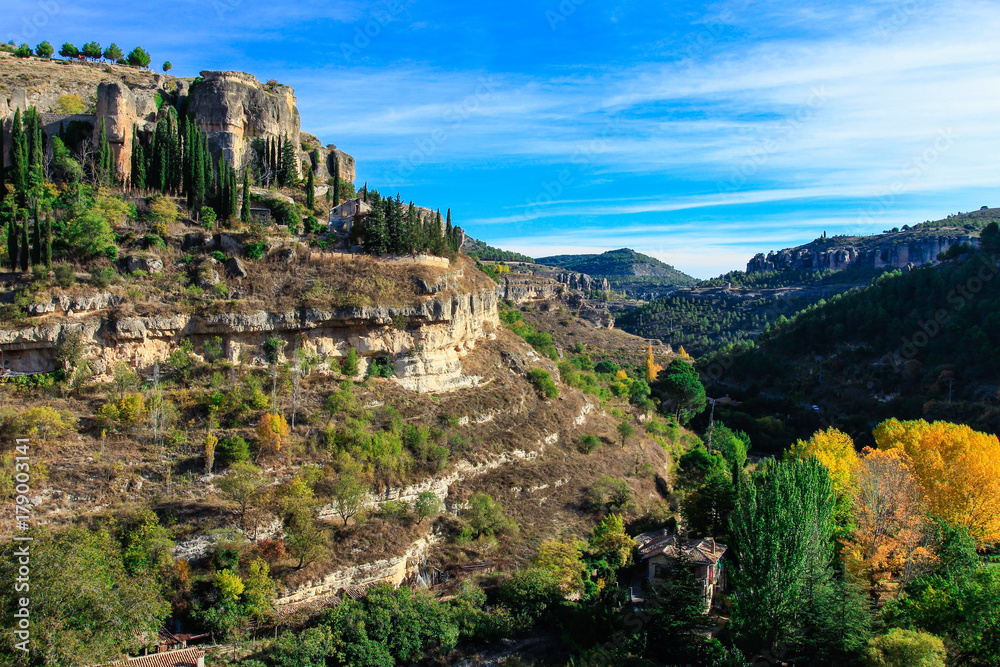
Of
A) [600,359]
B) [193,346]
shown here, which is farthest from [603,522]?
[600,359]

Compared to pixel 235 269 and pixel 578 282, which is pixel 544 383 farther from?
pixel 578 282

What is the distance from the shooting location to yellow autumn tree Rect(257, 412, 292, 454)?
27.3 m

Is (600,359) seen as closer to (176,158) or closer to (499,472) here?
(499,472)

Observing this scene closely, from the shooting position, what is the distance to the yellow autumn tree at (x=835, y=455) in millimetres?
31475

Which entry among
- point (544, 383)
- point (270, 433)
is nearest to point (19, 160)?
point (270, 433)

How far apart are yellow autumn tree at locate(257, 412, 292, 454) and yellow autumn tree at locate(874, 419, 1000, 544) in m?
29.4

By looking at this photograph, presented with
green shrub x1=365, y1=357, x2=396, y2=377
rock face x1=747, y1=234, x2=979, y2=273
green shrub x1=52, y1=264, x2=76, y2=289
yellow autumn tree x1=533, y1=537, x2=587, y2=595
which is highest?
rock face x1=747, y1=234, x2=979, y2=273

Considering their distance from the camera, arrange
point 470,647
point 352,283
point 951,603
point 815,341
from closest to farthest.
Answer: point 951,603
point 470,647
point 352,283
point 815,341

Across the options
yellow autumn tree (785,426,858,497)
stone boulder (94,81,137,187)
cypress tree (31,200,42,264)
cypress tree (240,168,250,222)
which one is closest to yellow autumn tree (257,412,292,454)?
cypress tree (31,200,42,264)

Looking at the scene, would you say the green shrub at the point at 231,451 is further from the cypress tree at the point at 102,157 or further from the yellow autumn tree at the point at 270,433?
the cypress tree at the point at 102,157

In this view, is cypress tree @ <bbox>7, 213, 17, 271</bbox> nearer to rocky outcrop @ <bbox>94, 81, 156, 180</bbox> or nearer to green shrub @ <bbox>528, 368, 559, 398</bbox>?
rocky outcrop @ <bbox>94, 81, 156, 180</bbox>

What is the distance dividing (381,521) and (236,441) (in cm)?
712

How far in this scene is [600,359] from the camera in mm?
82438

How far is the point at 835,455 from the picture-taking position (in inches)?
1359
